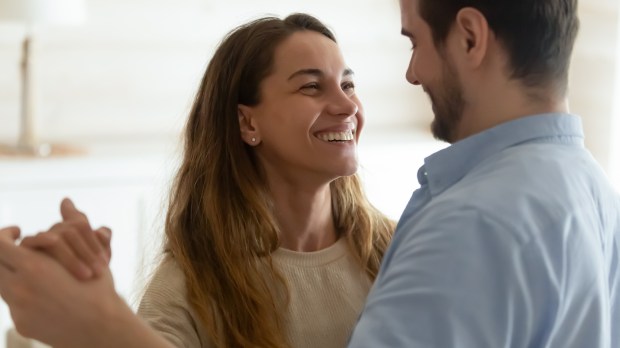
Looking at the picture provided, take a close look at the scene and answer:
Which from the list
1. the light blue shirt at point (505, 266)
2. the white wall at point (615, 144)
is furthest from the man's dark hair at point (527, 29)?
the white wall at point (615, 144)

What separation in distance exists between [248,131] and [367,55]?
9.96ft

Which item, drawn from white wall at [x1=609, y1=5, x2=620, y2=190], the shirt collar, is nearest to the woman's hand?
the shirt collar

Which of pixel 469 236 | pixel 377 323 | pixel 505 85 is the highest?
pixel 505 85

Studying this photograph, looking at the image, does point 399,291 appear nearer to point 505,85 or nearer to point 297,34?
point 505,85

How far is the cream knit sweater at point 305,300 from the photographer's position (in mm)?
1886

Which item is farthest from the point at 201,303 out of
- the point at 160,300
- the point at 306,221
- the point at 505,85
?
the point at 505,85

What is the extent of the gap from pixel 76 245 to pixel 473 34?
56 centimetres

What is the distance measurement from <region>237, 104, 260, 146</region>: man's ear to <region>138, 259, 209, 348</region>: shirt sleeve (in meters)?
0.37

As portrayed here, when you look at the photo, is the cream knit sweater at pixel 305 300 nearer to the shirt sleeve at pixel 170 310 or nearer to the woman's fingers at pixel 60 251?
the shirt sleeve at pixel 170 310

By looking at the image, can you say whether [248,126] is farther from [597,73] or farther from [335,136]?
[597,73]

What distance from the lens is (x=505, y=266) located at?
3.89 feet

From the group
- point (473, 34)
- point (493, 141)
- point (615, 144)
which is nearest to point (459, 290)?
point (493, 141)

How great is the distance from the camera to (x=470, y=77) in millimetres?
1348

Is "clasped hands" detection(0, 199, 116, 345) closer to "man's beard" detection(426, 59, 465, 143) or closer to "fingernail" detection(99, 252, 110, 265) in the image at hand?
"fingernail" detection(99, 252, 110, 265)
